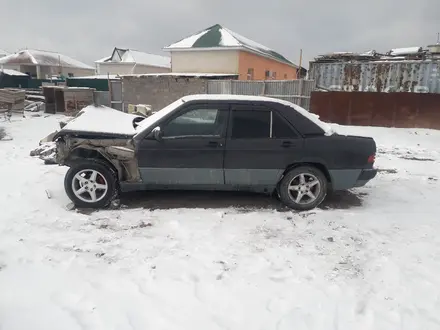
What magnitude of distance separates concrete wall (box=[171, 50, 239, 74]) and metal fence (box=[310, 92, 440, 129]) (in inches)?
476

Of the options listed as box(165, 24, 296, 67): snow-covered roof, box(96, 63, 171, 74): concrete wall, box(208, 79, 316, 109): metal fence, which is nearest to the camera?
box(208, 79, 316, 109): metal fence

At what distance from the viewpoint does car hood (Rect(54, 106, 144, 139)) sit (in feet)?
14.5

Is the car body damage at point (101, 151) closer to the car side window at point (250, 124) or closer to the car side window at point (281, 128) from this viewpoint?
the car side window at point (250, 124)

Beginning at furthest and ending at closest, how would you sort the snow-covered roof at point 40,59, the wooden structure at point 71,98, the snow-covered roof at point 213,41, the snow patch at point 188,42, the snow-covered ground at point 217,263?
Answer: the snow-covered roof at point 40,59 < the snow patch at point 188,42 < the snow-covered roof at point 213,41 < the wooden structure at point 71,98 < the snow-covered ground at point 217,263

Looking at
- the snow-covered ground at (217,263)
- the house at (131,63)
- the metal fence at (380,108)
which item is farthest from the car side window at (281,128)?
the house at (131,63)

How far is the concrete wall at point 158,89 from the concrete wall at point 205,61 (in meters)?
9.06

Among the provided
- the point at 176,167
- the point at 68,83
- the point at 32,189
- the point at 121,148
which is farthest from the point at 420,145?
the point at 68,83

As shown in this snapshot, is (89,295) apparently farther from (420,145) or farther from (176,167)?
(420,145)

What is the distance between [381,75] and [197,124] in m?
9.80

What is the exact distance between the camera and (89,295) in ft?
8.84

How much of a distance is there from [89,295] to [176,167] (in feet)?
7.00

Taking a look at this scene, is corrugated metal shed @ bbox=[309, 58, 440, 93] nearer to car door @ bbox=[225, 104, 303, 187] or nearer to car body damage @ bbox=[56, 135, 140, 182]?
car door @ bbox=[225, 104, 303, 187]

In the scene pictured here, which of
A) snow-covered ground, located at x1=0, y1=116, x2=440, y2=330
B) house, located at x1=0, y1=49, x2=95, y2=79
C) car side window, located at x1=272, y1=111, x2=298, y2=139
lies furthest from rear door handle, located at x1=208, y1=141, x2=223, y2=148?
house, located at x1=0, y1=49, x2=95, y2=79

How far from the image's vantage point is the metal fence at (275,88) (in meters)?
13.4
